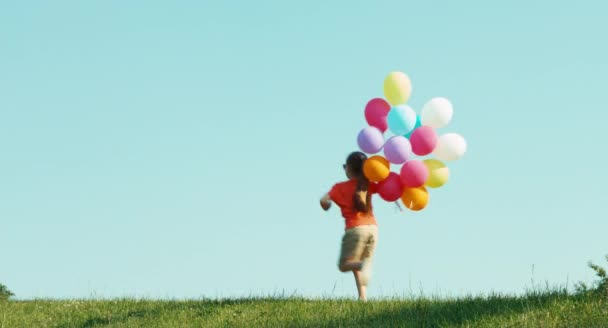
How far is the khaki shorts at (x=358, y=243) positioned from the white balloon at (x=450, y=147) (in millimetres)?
1361

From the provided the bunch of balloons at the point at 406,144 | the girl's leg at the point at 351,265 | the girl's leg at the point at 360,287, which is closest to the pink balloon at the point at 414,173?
the bunch of balloons at the point at 406,144

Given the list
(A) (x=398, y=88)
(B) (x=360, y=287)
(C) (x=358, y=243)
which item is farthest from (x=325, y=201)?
(A) (x=398, y=88)

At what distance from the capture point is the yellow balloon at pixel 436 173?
10820 mm

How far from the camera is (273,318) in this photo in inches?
388

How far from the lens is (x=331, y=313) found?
9.68 m

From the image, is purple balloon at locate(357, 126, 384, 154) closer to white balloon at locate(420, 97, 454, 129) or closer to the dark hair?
the dark hair

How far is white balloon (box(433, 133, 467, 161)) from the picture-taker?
10.8 meters

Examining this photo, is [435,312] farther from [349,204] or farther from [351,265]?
[349,204]

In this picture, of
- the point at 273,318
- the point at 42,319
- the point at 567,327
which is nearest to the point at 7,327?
the point at 42,319

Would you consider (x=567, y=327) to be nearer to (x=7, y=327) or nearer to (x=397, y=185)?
(x=397, y=185)

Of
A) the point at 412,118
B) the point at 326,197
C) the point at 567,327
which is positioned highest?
the point at 412,118

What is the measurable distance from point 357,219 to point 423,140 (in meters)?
1.44

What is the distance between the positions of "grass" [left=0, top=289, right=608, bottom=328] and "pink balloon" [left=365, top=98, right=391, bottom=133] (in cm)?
239

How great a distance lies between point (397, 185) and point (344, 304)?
1766 millimetres
